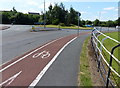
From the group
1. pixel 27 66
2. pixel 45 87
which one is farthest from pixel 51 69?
pixel 45 87

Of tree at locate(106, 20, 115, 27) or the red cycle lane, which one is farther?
tree at locate(106, 20, 115, 27)

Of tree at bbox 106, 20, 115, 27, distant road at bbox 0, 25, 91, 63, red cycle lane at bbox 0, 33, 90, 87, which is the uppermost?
tree at bbox 106, 20, 115, 27

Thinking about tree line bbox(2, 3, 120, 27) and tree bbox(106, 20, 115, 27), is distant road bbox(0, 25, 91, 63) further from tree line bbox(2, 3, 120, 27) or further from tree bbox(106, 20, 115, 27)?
tree bbox(106, 20, 115, 27)

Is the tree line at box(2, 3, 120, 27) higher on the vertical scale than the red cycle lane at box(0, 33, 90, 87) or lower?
higher

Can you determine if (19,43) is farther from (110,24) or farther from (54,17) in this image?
(110,24)

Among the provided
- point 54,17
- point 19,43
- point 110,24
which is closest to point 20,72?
point 19,43

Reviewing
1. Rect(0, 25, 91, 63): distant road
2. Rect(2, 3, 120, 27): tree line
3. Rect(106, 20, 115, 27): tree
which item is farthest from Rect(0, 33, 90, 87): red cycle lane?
Rect(106, 20, 115, 27): tree

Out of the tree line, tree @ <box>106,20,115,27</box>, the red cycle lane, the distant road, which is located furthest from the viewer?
tree @ <box>106,20,115,27</box>

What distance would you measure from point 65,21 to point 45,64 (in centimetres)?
6171

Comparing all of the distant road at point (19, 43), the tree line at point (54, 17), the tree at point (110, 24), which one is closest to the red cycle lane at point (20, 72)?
the distant road at point (19, 43)

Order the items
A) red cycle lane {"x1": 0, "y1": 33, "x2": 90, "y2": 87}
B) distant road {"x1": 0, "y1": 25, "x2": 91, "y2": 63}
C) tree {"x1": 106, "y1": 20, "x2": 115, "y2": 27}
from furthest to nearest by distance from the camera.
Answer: tree {"x1": 106, "y1": 20, "x2": 115, "y2": 27} < distant road {"x1": 0, "y1": 25, "x2": 91, "y2": 63} < red cycle lane {"x1": 0, "y1": 33, "x2": 90, "y2": 87}

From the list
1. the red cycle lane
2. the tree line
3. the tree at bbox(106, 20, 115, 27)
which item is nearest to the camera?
the red cycle lane

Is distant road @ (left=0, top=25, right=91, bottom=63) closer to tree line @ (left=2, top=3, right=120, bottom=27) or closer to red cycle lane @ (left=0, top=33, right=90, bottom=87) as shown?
red cycle lane @ (left=0, top=33, right=90, bottom=87)

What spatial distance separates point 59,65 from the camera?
24.2 ft
